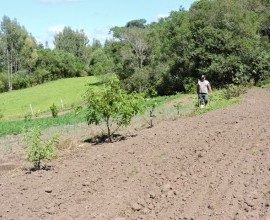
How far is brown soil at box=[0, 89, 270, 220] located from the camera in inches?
326

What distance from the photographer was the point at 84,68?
276 ft

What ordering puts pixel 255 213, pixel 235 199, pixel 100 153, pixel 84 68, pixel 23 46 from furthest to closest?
pixel 84 68 → pixel 23 46 → pixel 100 153 → pixel 235 199 → pixel 255 213

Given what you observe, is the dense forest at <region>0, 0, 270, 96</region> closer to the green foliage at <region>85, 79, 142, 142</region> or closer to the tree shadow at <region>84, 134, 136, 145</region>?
the tree shadow at <region>84, 134, 136, 145</region>

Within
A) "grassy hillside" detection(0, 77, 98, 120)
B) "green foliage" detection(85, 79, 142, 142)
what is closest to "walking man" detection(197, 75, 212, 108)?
"green foliage" detection(85, 79, 142, 142)

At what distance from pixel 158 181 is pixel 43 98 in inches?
2025

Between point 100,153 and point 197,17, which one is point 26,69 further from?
point 100,153

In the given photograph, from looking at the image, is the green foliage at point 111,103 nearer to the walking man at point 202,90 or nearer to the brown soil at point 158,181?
the brown soil at point 158,181

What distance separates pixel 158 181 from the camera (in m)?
9.68

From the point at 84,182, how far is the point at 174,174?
1881 mm

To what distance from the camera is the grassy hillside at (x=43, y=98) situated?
52.3 m

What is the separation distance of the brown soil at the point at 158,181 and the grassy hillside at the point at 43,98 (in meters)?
37.8

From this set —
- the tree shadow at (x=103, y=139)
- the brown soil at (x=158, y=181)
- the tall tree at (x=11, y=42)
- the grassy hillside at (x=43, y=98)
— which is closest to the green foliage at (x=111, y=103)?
the tree shadow at (x=103, y=139)

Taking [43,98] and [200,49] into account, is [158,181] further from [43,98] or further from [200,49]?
[43,98]

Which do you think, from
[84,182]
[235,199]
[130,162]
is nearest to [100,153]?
[130,162]
